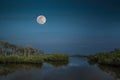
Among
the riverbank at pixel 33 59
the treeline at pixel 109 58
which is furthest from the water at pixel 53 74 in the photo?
the riverbank at pixel 33 59

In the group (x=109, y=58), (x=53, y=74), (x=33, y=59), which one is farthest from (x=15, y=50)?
(x=53, y=74)

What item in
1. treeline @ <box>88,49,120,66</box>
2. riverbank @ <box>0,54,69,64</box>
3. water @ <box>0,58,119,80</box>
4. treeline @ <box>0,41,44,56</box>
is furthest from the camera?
treeline @ <box>0,41,44,56</box>

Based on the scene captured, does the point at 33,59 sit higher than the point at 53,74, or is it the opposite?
the point at 33,59

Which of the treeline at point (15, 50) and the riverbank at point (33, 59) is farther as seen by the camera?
the treeline at point (15, 50)

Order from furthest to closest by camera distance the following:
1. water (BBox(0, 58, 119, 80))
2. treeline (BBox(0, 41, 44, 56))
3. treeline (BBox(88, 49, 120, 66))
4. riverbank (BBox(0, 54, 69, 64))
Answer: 1. treeline (BBox(0, 41, 44, 56))
2. riverbank (BBox(0, 54, 69, 64))
3. treeline (BBox(88, 49, 120, 66))
4. water (BBox(0, 58, 119, 80))

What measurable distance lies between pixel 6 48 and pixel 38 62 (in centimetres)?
250

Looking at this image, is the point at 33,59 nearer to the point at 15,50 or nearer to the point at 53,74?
the point at 15,50

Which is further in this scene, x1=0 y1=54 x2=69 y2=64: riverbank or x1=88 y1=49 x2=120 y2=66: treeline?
x1=0 y1=54 x2=69 y2=64: riverbank

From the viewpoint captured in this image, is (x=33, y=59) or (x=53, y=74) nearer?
(x=53, y=74)

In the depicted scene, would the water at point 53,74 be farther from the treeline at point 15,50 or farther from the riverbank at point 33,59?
the treeline at point 15,50

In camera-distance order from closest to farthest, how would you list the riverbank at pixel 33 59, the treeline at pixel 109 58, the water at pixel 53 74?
the water at pixel 53 74
the treeline at pixel 109 58
the riverbank at pixel 33 59

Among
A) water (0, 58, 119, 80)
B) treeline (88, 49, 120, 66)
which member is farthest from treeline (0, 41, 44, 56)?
water (0, 58, 119, 80)

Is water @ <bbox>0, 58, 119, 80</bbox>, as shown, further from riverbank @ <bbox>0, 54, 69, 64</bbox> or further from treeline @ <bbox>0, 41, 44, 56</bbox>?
treeline @ <bbox>0, 41, 44, 56</bbox>

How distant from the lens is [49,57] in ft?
39.8
